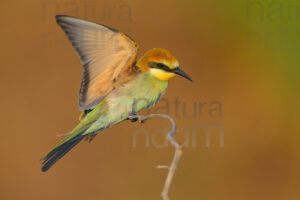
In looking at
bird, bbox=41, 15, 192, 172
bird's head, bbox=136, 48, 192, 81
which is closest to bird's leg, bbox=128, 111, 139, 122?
bird, bbox=41, 15, 192, 172

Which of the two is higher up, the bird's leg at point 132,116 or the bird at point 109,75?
Result: the bird at point 109,75

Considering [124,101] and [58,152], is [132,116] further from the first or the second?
[58,152]

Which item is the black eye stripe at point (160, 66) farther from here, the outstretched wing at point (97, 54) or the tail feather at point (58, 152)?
the tail feather at point (58, 152)

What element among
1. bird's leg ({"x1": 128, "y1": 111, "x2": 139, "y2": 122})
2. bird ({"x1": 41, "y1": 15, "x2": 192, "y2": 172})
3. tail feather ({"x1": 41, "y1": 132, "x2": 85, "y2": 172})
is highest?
bird ({"x1": 41, "y1": 15, "x2": 192, "y2": 172})

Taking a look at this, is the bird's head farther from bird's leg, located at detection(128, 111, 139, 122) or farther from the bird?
bird's leg, located at detection(128, 111, 139, 122)

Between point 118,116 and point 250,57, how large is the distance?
4.11 feet

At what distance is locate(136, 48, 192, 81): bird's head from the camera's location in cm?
117

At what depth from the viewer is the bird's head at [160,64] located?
1170 mm

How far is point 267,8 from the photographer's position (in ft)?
7.54

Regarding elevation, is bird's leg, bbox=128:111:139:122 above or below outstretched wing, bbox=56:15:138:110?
below

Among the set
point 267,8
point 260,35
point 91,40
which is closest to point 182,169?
point 260,35

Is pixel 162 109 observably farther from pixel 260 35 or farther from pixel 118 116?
pixel 260 35

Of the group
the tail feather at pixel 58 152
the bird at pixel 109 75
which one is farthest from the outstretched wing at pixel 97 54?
the tail feather at pixel 58 152

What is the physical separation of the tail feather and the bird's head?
27 centimetres
